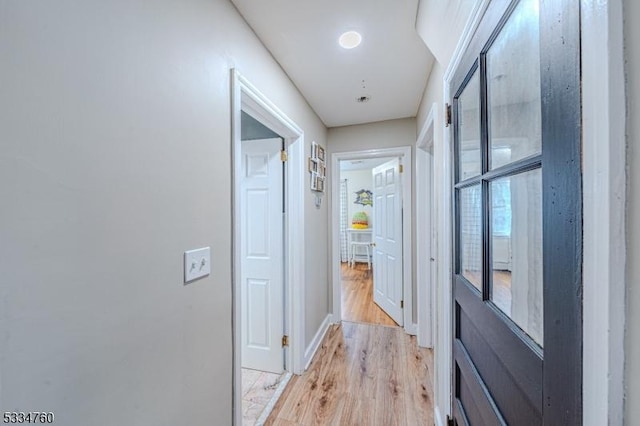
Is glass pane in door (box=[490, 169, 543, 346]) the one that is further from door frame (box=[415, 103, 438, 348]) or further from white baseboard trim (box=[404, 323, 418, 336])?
white baseboard trim (box=[404, 323, 418, 336])

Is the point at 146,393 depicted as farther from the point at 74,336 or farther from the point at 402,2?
the point at 402,2

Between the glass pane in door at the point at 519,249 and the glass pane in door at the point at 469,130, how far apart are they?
19cm

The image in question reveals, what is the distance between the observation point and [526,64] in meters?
0.61

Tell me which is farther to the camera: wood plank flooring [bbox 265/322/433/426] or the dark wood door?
wood plank flooring [bbox 265/322/433/426]

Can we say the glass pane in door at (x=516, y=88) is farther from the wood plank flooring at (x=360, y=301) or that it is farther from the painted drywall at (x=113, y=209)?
the wood plank flooring at (x=360, y=301)

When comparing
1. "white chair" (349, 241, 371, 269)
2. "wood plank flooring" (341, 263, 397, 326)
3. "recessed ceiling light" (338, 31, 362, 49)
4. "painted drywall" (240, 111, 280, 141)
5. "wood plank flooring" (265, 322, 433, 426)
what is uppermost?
"recessed ceiling light" (338, 31, 362, 49)

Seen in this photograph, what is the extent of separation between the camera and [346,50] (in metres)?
1.58

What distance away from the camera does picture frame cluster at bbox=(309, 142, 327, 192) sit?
238 centimetres

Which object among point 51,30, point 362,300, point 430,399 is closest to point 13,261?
point 51,30

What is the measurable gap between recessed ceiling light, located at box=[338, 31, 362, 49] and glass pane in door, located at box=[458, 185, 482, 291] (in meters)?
1.07

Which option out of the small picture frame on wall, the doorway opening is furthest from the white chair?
the small picture frame on wall

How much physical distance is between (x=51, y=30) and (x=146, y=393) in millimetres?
1020

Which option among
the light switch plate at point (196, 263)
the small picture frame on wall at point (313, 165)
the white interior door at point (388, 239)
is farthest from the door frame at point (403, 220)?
the light switch plate at point (196, 263)
